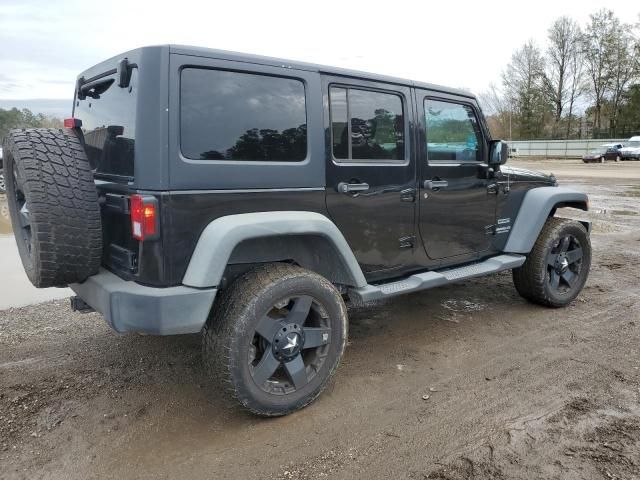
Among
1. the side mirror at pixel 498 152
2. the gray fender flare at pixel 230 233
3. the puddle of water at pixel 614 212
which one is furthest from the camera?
the puddle of water at pixel 614 212

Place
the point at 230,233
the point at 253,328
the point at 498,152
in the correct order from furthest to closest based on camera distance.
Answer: the point at 498,152, the point at 253,328, the point at 230,233

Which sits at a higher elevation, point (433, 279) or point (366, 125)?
point (366, 125)

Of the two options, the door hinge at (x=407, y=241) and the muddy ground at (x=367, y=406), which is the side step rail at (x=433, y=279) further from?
the muddy ground at (x=367, y=406)

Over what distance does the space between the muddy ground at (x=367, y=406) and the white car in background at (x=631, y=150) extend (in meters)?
41.1

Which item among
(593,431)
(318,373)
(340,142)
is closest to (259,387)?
(318,373)

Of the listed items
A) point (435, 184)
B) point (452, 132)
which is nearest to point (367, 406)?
point (435, 184)

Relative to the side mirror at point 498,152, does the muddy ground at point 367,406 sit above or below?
below

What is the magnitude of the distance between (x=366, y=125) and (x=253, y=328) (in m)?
1.60

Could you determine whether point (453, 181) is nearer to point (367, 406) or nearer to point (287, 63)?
point (287, 63)

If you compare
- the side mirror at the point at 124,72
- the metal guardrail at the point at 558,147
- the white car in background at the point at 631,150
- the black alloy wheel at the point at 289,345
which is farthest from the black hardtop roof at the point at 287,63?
the metal guardrail at the point at 558,147

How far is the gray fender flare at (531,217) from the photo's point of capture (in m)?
4.57

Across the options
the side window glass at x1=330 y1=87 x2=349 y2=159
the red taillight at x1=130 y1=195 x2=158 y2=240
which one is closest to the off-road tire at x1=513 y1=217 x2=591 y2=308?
the side window glass at x1=330 y1=87 x2=349 y2=159

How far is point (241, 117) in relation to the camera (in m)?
2.88

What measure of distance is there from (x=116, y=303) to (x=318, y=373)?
1.25m
